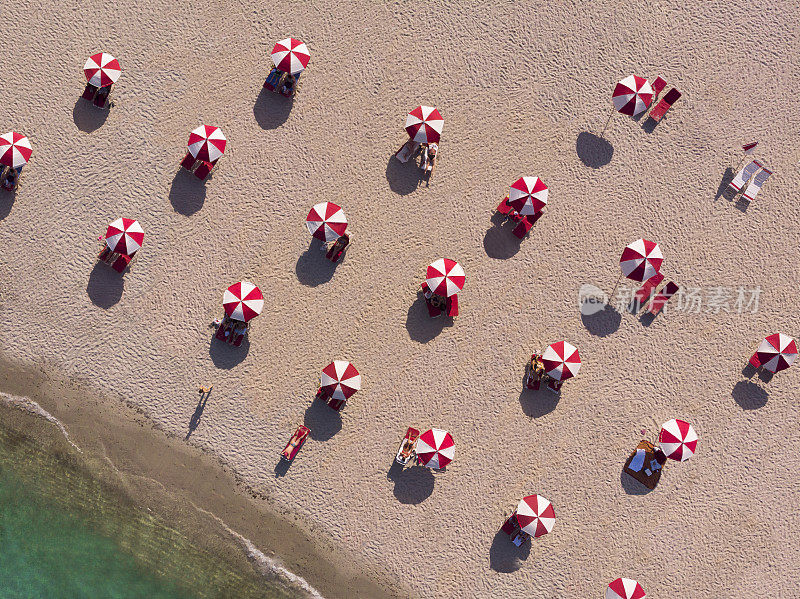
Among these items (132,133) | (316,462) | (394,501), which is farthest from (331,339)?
(132,133)

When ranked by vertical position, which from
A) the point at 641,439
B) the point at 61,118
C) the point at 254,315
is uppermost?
the point at 61,118

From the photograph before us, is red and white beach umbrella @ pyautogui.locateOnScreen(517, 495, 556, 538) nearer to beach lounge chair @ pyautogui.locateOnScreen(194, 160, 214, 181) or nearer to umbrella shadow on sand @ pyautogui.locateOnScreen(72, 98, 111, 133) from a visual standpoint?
beach lounge chair @ pyautogui.locateOnScreen(194, 160, 214, 181)

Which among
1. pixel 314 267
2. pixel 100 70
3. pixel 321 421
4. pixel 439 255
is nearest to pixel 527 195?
pixel 439 255

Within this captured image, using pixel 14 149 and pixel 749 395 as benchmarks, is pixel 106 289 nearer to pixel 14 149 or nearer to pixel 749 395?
pixel 14 149

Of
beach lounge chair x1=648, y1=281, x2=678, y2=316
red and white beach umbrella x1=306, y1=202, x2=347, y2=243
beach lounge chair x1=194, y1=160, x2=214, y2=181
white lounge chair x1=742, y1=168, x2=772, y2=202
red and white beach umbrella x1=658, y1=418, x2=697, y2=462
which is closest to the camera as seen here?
red and white beach umbrella x1=306, y1=202, x2=347, y2=243

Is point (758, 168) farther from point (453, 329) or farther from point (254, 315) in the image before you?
point (254, 315)

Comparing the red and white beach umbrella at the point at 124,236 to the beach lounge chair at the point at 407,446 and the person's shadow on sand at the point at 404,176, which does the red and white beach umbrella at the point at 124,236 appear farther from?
the beach lounge chair at the point at 407,446

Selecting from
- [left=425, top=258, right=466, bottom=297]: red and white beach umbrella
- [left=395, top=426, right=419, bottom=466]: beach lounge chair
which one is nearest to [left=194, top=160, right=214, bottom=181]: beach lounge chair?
[left=425, top=258, right=466, bottom=297]: red and white beach umbrella

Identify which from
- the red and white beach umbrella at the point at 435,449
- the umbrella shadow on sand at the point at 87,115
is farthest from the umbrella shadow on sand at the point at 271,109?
the red and white beach umbrella at the point at 435,449
